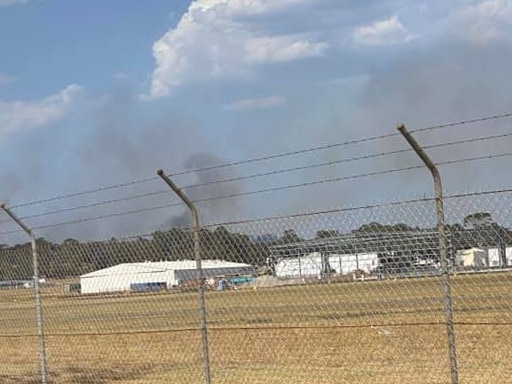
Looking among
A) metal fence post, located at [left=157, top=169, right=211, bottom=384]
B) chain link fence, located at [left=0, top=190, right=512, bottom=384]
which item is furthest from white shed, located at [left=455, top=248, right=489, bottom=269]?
metal fence post, located at [left=157, top=169, right=211, bottom=384]

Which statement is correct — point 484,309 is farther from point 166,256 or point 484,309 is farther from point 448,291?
point 448,291

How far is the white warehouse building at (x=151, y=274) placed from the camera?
30.8 feet

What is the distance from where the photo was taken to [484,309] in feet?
66.5

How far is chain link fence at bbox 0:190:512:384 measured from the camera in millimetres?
7801

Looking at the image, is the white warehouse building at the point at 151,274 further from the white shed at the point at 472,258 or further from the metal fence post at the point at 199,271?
the white shed at the point at 472,258

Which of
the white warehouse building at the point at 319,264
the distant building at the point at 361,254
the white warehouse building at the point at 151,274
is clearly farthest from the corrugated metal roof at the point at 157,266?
the distant building at the point at 361,254

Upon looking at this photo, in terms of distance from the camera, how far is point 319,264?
8281 millimetres

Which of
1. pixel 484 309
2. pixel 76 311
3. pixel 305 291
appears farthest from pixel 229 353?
pixel 305 291

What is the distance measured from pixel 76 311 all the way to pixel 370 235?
697cm

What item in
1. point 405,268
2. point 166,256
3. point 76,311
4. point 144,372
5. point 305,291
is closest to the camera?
point 405,268

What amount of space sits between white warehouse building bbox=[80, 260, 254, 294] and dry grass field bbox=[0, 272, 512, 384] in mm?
159

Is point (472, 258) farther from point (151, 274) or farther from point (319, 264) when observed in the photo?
point (151, 274)

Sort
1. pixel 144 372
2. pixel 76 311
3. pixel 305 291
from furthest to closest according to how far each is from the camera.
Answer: pixel 144 372
pixel 76 311
pixel 305 291

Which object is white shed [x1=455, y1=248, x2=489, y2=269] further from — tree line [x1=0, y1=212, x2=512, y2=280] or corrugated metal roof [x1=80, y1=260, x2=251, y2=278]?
corrugated metal roof [x1=80, y1=260, x2=251, y2=278]
